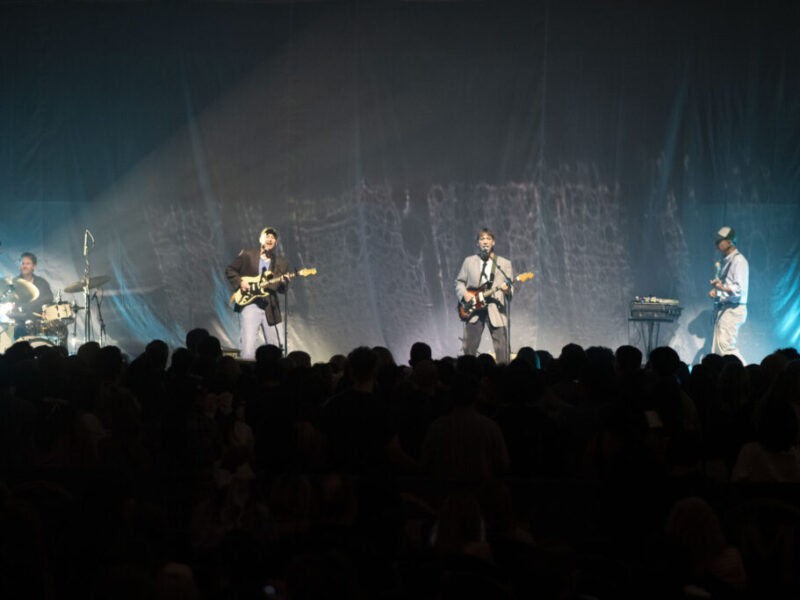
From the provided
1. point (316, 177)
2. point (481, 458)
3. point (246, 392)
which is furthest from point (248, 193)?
point (481, 458)

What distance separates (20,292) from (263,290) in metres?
3.61

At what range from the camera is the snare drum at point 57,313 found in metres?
11.9

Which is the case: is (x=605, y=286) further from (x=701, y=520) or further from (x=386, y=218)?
(x=701, y=520)

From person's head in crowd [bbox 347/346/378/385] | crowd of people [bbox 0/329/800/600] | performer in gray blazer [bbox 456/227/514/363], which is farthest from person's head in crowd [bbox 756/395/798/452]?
performer in gray blazer [bbox 456/227/514/363]

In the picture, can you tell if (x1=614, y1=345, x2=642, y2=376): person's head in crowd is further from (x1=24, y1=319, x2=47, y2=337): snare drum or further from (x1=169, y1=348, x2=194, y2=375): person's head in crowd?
(x1=24, y1=319, x2=47, y2=337): snare drum

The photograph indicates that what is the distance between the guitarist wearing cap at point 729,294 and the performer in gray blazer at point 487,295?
2861 millimetres

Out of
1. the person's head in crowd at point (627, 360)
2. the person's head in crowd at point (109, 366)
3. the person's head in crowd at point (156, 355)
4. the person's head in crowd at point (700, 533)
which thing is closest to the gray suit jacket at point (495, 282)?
the person's head in crowd at point (627, 360)

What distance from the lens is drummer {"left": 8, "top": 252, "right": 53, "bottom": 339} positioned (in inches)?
472

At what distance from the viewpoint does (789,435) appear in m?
4.13

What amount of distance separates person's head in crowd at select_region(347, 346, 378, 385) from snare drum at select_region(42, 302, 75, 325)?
850cm

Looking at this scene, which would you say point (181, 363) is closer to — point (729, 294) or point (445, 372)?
point (445, 372)

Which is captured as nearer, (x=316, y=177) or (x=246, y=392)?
(x=246, y=392)

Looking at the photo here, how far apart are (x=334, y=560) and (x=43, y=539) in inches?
56.0

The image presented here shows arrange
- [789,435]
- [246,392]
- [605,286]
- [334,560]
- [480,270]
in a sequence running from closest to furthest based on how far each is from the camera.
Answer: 1. [334,560]
2. [789,435]
3. [246,392]
4. [480,270]
5. [605,286]
